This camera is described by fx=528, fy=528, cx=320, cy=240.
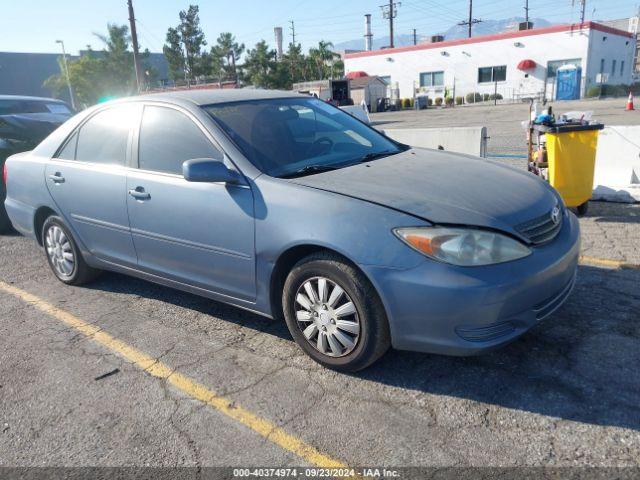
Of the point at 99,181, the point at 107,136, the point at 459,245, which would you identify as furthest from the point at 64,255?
the point at 459,245

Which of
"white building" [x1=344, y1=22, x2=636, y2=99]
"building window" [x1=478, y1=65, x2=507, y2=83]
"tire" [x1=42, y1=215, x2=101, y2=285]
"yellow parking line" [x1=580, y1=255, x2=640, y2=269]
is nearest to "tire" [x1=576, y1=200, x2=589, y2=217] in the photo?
"yellow parking line" [x1=580, y1=255, x2=640, y2=269]

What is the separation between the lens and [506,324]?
2693 mm

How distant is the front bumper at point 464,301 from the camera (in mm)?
2582

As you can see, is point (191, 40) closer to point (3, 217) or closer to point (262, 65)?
point (262, 65)

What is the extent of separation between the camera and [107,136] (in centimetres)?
418

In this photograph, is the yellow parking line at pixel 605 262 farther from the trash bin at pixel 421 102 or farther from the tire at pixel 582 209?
the trash bin at pixel 421 102

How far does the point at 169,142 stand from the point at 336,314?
1768 millimetres

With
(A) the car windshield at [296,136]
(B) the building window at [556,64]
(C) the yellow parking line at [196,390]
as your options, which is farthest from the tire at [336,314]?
(B) the building window at [556,64]

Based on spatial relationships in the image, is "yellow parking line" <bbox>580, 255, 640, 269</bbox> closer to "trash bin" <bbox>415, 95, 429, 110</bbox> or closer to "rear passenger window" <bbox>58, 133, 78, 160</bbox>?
"rear passenger window" <bbox>58, 133, 78, 160</bbox>

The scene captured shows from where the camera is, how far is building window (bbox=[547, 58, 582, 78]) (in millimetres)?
40156

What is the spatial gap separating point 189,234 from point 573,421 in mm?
2458

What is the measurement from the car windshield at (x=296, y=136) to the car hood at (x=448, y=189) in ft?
0.73

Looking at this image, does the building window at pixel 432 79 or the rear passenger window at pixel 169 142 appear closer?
the rear passenger window at pixel 169 142

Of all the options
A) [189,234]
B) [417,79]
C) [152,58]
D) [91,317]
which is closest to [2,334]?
[91,317]
